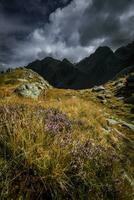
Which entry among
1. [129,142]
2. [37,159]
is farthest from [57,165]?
[129,142]

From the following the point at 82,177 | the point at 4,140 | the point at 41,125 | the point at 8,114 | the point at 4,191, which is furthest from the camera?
the point at 8,114

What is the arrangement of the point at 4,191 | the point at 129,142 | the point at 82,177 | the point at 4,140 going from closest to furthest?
the point at 4,191 < the point at 82,177 < the point at 4,140 < the point at 129,142

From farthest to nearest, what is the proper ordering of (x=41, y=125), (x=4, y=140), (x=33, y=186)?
1. (x=41, y=125)
2. (x=4, y=140)
3. (x=33, y=186)

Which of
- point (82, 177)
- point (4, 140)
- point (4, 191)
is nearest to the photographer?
point (4, 191)

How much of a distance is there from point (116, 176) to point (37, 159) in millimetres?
1475

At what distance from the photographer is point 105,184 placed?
4.04 meters

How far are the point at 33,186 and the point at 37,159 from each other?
0.37 meters

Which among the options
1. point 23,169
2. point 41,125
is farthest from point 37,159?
point 41,125

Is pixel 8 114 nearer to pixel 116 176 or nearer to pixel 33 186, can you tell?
pixel 33 186

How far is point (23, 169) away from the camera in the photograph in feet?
12.0

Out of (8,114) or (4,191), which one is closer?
(4,191)

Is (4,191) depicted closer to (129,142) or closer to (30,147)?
(30,147)

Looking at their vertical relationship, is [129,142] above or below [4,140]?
below

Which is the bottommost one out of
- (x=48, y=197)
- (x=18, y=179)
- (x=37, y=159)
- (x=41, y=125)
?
(x=48, y=197)
